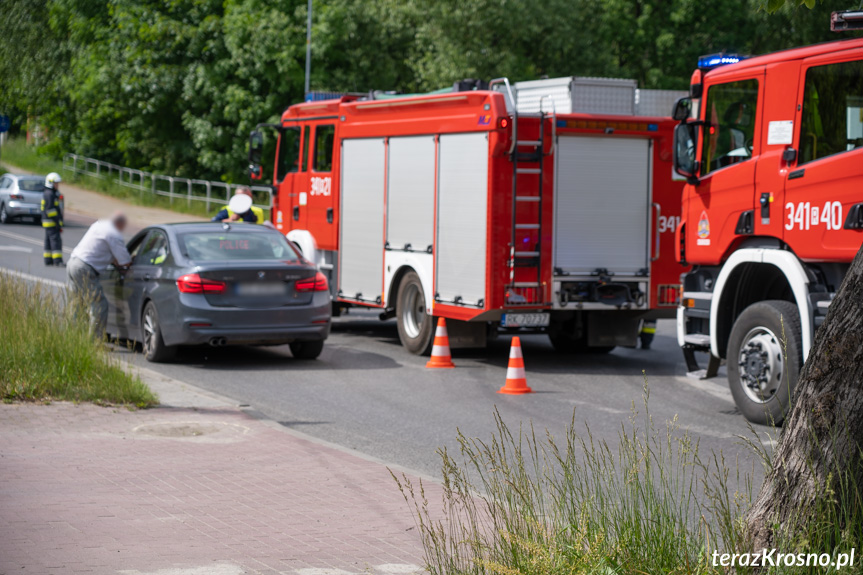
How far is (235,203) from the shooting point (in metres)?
17.0

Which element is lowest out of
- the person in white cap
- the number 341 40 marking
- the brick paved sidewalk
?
the brick paved sidewalk

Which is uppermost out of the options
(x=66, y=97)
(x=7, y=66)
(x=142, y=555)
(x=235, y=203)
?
(x=66, y=97)

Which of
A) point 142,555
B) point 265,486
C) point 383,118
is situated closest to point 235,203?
point 383,118

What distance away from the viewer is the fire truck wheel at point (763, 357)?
896 cm

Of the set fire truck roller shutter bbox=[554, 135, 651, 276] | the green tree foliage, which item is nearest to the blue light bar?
fire truck roller shutter bbox=[554, 135, 651, 276]

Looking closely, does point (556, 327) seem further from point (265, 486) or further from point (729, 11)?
point (729, 11)

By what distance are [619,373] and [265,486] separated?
667 cm

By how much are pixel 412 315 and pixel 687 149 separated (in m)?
4.74

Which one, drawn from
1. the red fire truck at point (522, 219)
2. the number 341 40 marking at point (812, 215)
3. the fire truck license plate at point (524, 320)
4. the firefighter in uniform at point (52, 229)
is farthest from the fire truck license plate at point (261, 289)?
the firefighter in uniform at point (52, 229)

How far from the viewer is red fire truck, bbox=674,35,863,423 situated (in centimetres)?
869

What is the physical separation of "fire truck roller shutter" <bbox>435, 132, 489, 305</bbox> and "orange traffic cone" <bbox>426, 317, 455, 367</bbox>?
383 millimetres

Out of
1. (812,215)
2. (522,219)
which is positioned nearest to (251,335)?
(522,219)

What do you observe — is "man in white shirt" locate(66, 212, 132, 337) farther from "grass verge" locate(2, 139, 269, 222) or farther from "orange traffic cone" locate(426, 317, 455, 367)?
"grass verge" locate(2, 139, 269, 222)

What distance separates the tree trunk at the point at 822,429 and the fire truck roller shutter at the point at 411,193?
944cm
